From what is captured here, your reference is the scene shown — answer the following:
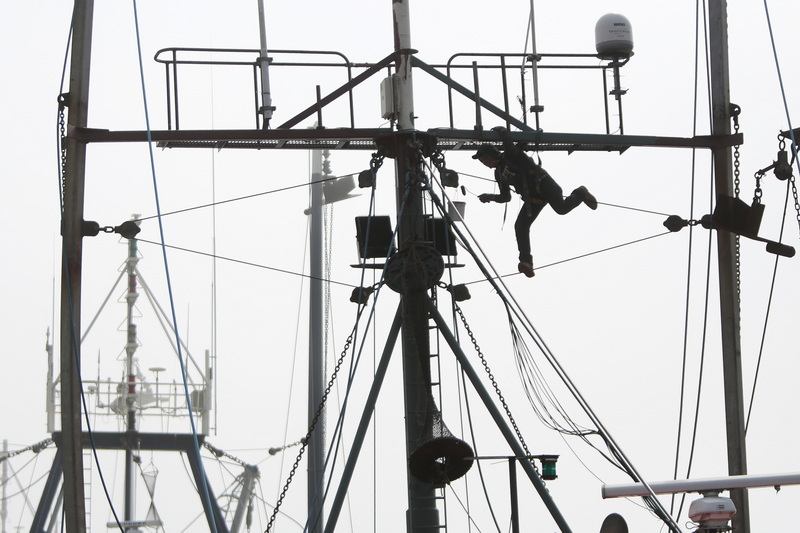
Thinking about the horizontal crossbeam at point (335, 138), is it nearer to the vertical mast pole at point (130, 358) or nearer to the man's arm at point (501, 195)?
the man's arm at point (501, 195)

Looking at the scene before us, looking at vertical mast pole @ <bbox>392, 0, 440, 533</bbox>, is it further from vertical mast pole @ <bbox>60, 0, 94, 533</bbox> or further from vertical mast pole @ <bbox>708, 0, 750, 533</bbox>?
vertical mast pole @ <bbox>708, 0, 750, 533</bbox>

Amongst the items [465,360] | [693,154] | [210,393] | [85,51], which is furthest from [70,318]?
[210,393]

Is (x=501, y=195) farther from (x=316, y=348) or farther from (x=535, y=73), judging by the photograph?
(x=316, y=348)

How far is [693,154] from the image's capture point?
1994 centimetres

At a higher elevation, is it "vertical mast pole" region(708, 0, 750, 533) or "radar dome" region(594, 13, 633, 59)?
"radar dome" region(594, 13, 633, 59)

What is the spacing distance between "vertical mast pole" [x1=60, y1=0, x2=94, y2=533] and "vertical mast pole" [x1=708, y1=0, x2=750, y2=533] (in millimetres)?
7879

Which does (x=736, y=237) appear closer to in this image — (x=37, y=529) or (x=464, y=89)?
(x=464, y=89)

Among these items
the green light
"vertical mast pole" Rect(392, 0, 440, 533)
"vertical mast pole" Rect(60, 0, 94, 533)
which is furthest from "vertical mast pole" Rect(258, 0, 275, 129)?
the green light

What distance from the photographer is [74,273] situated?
17.6 metres

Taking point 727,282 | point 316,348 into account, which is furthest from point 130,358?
point 727,282

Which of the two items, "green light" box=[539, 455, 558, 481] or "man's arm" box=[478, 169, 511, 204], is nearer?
"green light" box=[539, 455, 558, 481]

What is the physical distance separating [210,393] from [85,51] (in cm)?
1220

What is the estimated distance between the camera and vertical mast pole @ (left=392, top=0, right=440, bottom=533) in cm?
1595

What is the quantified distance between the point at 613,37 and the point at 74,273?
718cm
